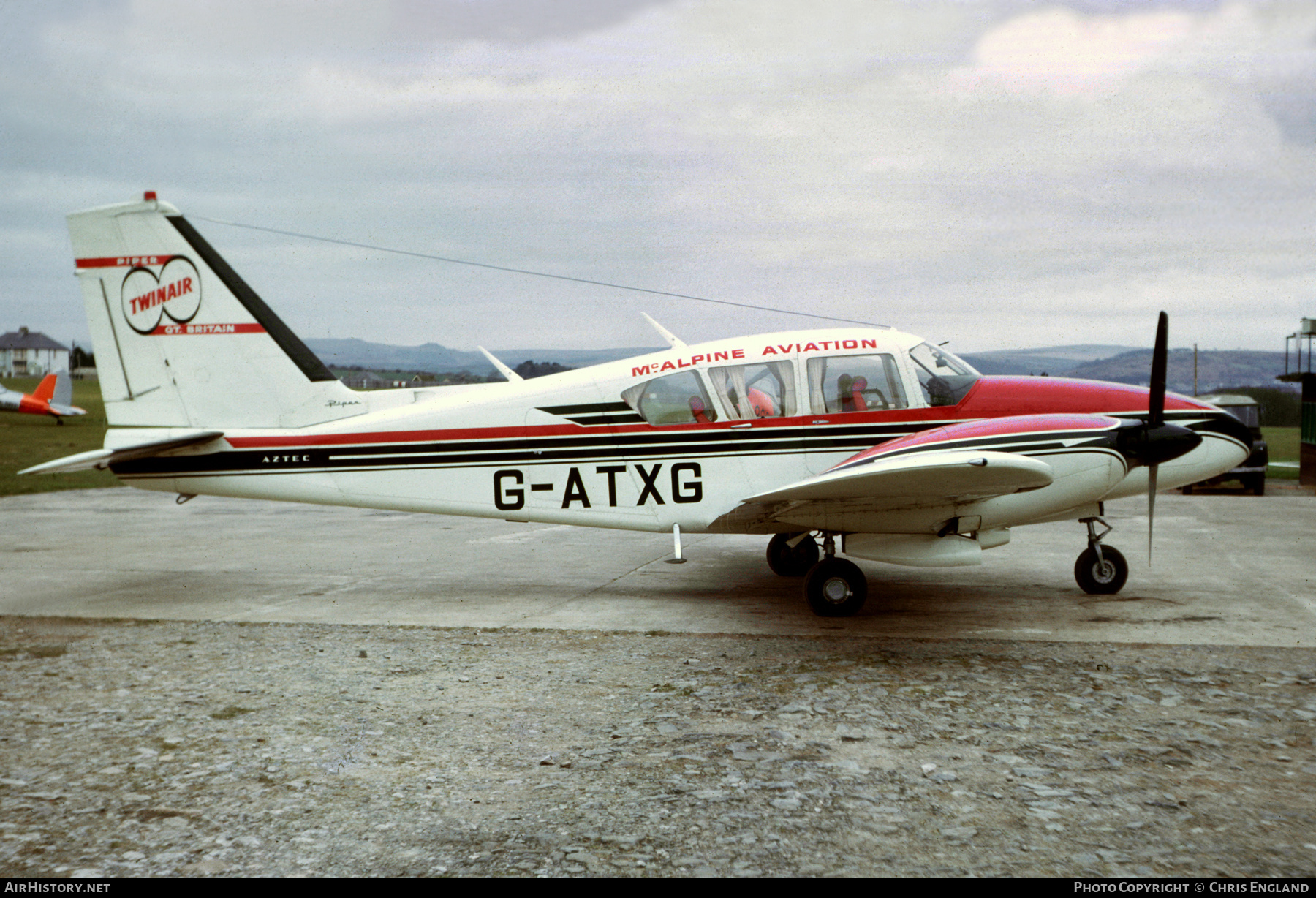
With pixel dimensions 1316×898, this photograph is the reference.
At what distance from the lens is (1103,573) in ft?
30.1

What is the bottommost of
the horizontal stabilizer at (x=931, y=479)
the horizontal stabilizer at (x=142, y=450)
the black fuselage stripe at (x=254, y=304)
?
the horizontal stabilizer at (x=931, y=479)

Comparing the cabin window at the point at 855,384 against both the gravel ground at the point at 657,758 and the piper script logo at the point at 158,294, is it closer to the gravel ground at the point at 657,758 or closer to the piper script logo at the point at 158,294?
the gravel ground at the point at 657,758

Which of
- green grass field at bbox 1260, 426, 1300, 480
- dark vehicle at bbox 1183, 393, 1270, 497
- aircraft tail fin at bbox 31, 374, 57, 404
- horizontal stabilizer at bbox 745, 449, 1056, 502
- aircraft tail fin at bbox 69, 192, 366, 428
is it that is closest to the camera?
horizontal stabilizer at bbox 745, 449, 1056, 502

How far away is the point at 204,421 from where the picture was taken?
9688mm

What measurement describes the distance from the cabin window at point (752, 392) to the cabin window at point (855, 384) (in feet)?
0.95

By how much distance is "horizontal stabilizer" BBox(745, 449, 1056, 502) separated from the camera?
708cm

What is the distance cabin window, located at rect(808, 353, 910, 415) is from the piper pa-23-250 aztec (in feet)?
0.07

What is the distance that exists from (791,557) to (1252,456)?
12.1 meters

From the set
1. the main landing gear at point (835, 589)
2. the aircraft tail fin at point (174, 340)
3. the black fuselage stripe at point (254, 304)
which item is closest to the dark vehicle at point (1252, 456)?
the main landing gear at point (835, 589)

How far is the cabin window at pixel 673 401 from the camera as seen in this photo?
9.03 m

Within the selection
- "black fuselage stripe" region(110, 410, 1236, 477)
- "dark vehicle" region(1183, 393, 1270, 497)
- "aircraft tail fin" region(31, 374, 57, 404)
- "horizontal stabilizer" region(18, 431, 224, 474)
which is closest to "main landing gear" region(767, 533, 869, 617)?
"black fuselage stripe" region(110, 410, 1236, 477)

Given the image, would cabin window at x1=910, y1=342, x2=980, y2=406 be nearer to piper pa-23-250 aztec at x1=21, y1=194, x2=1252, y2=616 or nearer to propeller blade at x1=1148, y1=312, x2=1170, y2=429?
piper pa-23-250 aztec at x1=21, y1=194, x2=1252, y2=616

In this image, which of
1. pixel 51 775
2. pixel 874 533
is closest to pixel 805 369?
pixel 874 533

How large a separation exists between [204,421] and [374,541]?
168 inches
